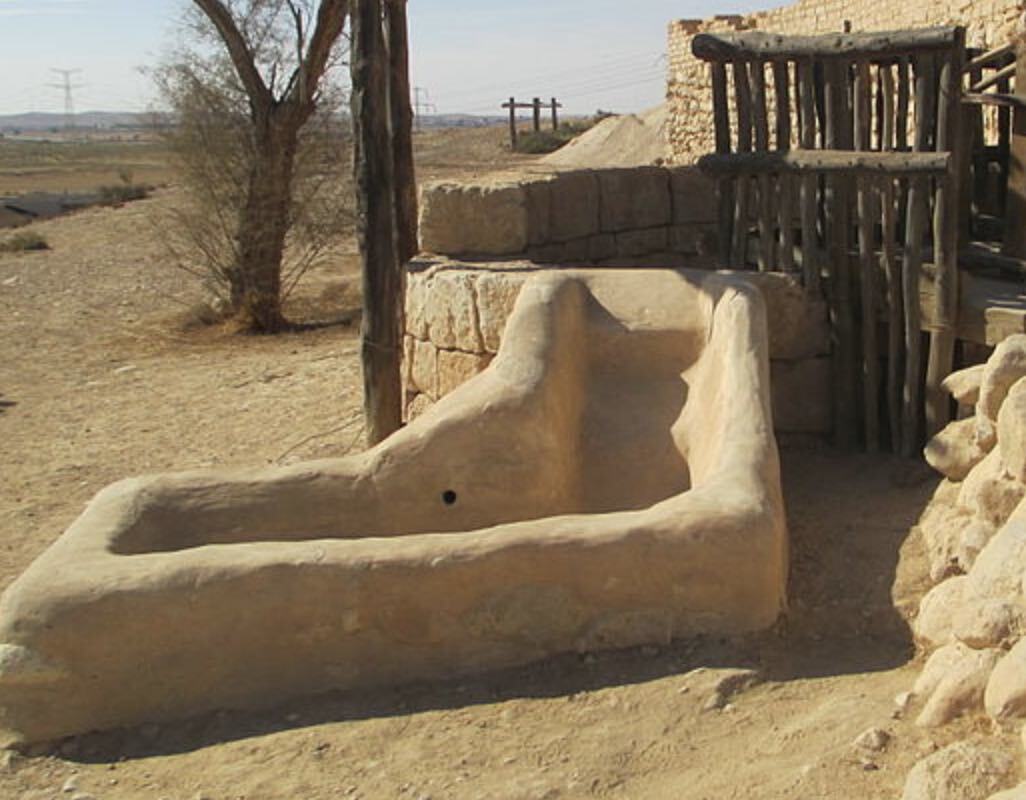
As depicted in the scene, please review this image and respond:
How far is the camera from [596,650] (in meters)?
4.09

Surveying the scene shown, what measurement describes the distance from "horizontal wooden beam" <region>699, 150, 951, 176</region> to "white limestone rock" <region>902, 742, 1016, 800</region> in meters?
3.52

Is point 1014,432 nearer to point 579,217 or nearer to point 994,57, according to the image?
point 579,217

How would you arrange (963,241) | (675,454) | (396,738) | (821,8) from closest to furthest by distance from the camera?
1. (396,738)
2. (675,454)
3. (963,241)
4. (821,8)

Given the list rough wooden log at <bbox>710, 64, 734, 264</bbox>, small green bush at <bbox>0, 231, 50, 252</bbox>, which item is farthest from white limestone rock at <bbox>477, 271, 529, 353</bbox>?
small green bush at <bbox>0, 231, 50, 252</bbox>

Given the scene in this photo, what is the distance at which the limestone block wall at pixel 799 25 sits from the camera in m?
10.5

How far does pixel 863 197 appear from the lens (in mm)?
6070

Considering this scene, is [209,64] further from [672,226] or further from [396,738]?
[396,738]

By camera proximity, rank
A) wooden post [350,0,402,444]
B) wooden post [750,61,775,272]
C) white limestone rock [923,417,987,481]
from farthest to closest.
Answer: wooden post [350,0,402,444]
wooden post [750,61,775,272]
white limestone rock [923,417,987,481]

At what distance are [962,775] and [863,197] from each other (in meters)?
3.77

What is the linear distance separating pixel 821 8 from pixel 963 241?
8256 mm

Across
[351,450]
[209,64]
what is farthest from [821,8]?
[351,450]

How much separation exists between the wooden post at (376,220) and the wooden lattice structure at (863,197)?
1.78 meters

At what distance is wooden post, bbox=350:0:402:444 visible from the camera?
22.4ft

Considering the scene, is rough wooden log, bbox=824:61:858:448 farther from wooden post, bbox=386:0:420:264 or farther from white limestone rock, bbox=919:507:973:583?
wooden post, bbox=386:0:420:264
